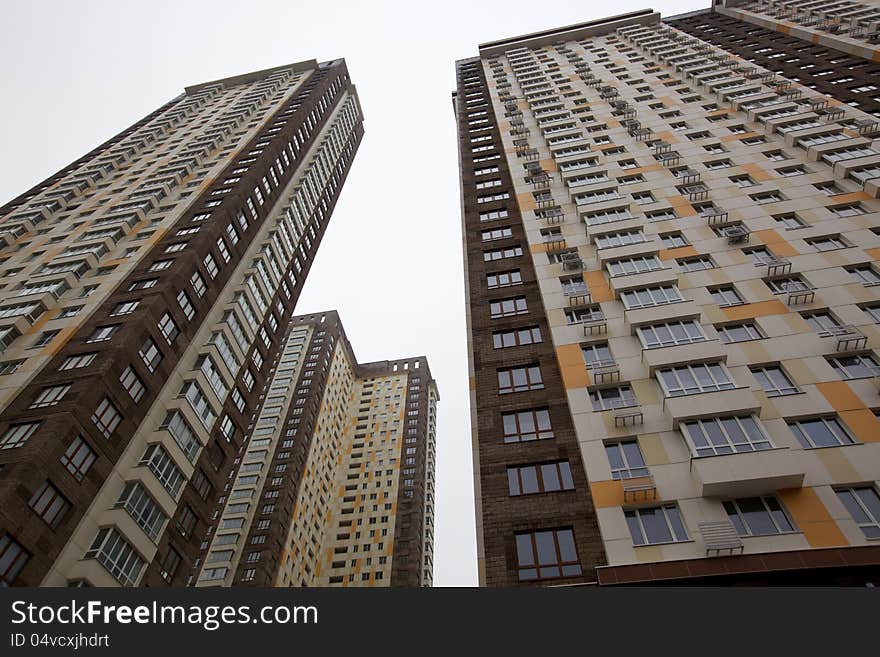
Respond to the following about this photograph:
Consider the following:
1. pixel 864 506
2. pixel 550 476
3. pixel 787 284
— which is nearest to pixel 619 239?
pixel 787 284

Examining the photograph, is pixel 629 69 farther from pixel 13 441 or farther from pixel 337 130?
pixel 13 441

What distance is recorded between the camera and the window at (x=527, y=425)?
27.0 m

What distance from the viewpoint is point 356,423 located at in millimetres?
110125

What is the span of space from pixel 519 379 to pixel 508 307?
629 cm

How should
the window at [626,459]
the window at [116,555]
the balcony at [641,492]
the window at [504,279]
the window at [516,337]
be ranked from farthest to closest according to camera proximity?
the window at [504,279] < the window at [516,337] < the window at [116,555] < the window at [626,459] < the balcony at [641,492]

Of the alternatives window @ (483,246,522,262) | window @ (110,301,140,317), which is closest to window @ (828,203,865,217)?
window @ (483,246,522,262)

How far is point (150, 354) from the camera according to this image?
36969 mm

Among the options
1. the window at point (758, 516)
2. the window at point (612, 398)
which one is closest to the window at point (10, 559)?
the window at point (612, 398)

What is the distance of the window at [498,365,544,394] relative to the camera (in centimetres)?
2941

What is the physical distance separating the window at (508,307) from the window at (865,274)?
16.8m

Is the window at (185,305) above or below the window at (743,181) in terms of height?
below

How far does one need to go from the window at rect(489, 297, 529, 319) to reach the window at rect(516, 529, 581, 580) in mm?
14566

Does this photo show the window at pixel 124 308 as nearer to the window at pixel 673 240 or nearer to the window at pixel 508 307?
the window at pixel 508 307

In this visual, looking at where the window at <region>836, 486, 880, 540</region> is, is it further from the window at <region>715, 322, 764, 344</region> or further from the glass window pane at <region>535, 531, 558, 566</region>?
the glass window pane at <region>535, 531, 558, 566</region>
